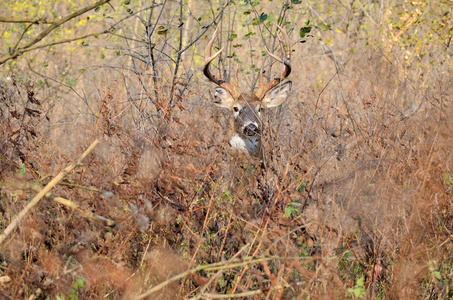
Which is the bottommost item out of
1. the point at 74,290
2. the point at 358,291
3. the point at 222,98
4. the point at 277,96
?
the point at 277,96

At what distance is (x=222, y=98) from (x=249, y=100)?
48cm

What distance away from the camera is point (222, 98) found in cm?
Result: 759

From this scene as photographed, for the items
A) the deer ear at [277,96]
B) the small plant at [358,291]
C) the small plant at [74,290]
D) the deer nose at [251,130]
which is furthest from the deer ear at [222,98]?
the small plant at [74,290]

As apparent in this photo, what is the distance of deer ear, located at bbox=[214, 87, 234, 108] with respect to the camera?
7516 millimetres

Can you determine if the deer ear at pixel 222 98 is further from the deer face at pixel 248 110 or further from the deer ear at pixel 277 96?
the deer ear at pixel 277 96

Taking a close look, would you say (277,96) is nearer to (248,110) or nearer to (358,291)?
(248,110)

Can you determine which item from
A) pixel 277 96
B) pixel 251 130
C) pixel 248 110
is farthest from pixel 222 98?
pixel 251 130

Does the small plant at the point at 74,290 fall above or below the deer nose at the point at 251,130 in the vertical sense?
above

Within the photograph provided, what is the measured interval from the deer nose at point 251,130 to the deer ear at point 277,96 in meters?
0.98

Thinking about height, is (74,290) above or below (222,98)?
above

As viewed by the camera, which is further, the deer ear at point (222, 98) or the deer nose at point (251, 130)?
the deer ear at point (222, 98)

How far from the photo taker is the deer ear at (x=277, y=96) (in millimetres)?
7650

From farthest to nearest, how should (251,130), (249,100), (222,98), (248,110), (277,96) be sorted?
(277,96)
(222,98)
(249,100)
(248,110)
(251,130)

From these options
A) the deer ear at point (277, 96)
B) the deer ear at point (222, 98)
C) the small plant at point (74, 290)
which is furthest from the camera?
the deer ear at point (277, 96)
